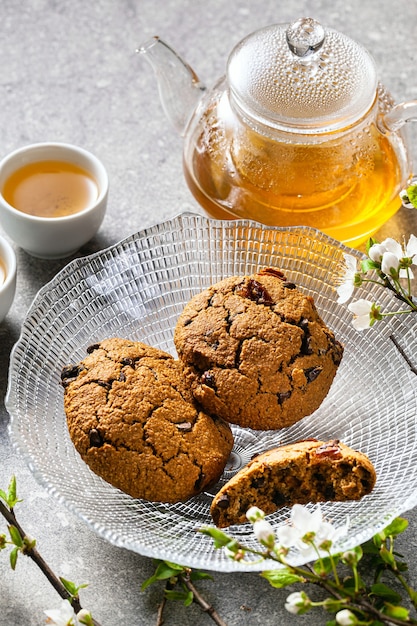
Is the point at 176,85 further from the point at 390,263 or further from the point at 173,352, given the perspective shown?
the point at 390,263

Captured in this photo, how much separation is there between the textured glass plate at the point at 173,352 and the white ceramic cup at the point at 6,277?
0.14 metres

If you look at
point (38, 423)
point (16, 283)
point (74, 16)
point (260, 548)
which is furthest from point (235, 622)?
point (74, 16)

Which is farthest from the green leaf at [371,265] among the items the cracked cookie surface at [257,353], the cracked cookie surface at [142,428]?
the cracked cookie surface at [142,428]

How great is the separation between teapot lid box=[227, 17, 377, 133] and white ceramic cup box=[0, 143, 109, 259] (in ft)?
1.23

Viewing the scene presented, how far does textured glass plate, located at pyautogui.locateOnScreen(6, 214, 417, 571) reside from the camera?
1.27 metres

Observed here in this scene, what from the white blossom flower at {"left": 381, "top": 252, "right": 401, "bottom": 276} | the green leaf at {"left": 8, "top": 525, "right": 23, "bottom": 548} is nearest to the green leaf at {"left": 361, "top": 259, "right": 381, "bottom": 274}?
the white blossom flower at {"left": 381, "top": 252, "right": 401, "bottom": 276}

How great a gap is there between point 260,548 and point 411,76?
1.44 m

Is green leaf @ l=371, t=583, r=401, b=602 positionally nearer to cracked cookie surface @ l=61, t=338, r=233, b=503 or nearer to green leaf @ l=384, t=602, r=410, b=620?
green leaf @ l=384, t=602, r=410, b=620

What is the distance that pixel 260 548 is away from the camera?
1.24 metres

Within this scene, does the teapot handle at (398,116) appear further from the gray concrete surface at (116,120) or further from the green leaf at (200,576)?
the green leaf at (200,576)

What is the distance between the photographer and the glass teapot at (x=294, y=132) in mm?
1556

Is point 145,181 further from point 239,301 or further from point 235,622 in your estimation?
point 235,622

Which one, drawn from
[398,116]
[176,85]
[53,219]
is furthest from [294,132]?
[53,219]

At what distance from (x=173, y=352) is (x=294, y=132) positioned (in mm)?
464
